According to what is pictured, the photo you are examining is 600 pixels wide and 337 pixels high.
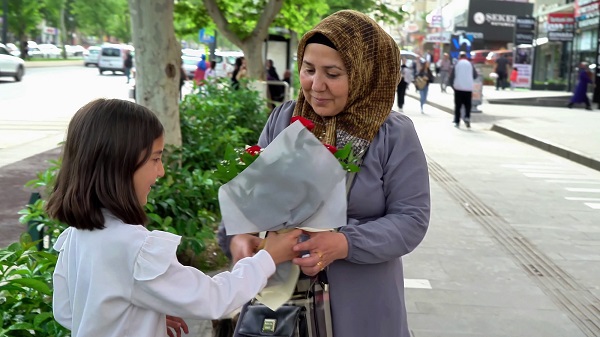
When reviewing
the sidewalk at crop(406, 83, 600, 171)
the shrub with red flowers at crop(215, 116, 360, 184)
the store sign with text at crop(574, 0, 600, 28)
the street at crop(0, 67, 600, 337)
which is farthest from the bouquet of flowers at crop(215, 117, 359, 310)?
the store sign with text at crop(574, 0, 600, 28)

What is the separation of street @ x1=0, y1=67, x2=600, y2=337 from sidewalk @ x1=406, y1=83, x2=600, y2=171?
1.19ft

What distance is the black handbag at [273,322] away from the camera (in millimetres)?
2336

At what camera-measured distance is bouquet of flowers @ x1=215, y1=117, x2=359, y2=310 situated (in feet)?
7.12

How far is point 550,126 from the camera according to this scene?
21.2 metres

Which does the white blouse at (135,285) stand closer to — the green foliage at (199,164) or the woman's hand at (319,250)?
the woman's hand at (319,250)

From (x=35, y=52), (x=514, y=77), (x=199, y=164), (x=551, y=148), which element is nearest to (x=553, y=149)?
(x=551, y=148)

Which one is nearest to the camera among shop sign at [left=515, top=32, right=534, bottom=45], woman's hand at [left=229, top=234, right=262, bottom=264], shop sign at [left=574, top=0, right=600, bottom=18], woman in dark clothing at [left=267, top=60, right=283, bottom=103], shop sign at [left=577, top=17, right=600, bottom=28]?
woman's hand at [left=229, top=234, right=262, bottom=264]

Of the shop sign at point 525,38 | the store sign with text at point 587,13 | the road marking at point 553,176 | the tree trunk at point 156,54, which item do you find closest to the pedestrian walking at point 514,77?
the shop sign at point 525,38

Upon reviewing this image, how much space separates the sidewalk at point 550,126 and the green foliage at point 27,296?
1209cm

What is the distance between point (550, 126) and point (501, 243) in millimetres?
14131

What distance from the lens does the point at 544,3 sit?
48656mm

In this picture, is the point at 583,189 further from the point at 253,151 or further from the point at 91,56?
the point at 91,56

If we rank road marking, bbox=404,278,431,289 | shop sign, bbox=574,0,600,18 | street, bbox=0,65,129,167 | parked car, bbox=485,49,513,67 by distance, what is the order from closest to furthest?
road marking, bbox=404,278,431,289
street, bbox=0,65,129,167
shop sign, bbox=574,0,600,18
parked car, bbox=485,49,513,67

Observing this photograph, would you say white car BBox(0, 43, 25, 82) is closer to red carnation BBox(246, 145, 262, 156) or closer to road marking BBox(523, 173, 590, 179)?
road marking BBox(523, 173, 590, 179)
